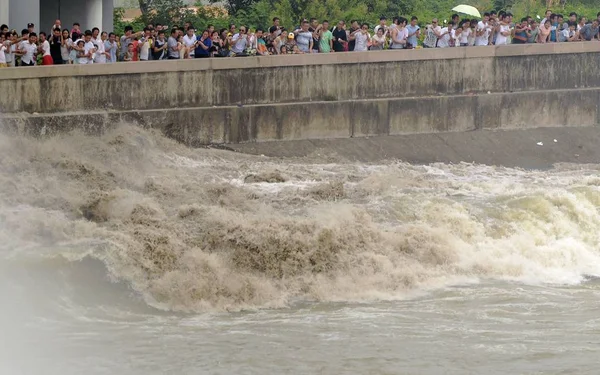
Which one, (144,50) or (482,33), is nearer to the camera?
(144,50)

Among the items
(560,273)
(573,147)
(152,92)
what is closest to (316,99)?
(152,92)

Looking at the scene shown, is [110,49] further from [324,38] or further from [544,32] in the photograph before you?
[544,32]

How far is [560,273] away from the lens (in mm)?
17094

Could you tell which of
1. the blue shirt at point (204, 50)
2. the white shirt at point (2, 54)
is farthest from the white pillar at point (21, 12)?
the white shirt at point (2, 54)

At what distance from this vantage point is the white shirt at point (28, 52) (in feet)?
70.7

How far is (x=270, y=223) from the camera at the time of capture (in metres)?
17.3

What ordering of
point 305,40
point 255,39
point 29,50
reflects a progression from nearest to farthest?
1. point 29,50
2. point 255,39
3. point 305,40

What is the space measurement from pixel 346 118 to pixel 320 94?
2.35 feet

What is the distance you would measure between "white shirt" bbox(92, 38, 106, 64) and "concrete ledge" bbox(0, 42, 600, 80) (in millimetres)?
479

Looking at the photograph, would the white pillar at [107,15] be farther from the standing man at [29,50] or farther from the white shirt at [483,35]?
the standing man at [29,50]

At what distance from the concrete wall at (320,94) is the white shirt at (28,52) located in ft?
1.67

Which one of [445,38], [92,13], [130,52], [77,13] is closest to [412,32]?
[445,38]

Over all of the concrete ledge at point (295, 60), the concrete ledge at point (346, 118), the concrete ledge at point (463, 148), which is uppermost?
the concrete ledge at point (295, 60)

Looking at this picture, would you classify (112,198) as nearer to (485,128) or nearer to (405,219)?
(405,219)
